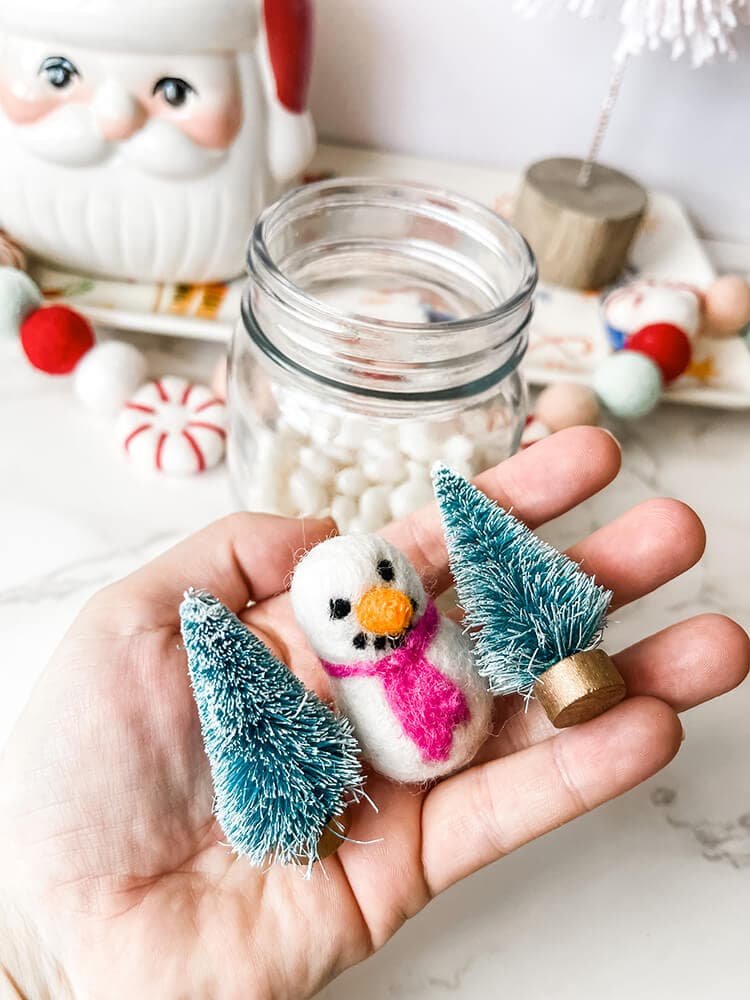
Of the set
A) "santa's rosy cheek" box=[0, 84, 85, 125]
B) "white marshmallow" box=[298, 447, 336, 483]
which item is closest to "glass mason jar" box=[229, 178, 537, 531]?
"white marshmallow" box=[298, 447, 336, 483]

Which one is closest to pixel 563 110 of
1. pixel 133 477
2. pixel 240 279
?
pixel 240 279

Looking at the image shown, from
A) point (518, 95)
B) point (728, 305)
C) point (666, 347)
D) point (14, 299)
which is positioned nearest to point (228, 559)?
point (14, 299)

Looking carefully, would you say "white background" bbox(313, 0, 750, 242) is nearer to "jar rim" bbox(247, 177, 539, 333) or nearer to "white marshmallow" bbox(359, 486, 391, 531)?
"jar rim" bbox(247, 177, 539, 333)

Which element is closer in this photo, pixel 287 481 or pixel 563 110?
pixel 287 481

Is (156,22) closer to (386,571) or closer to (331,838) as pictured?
(386,571)

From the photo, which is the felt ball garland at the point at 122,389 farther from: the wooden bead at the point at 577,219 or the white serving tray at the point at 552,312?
the wooden bead at the point at 577,219

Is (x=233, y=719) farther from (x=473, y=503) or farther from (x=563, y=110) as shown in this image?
(x=563, y=110)
